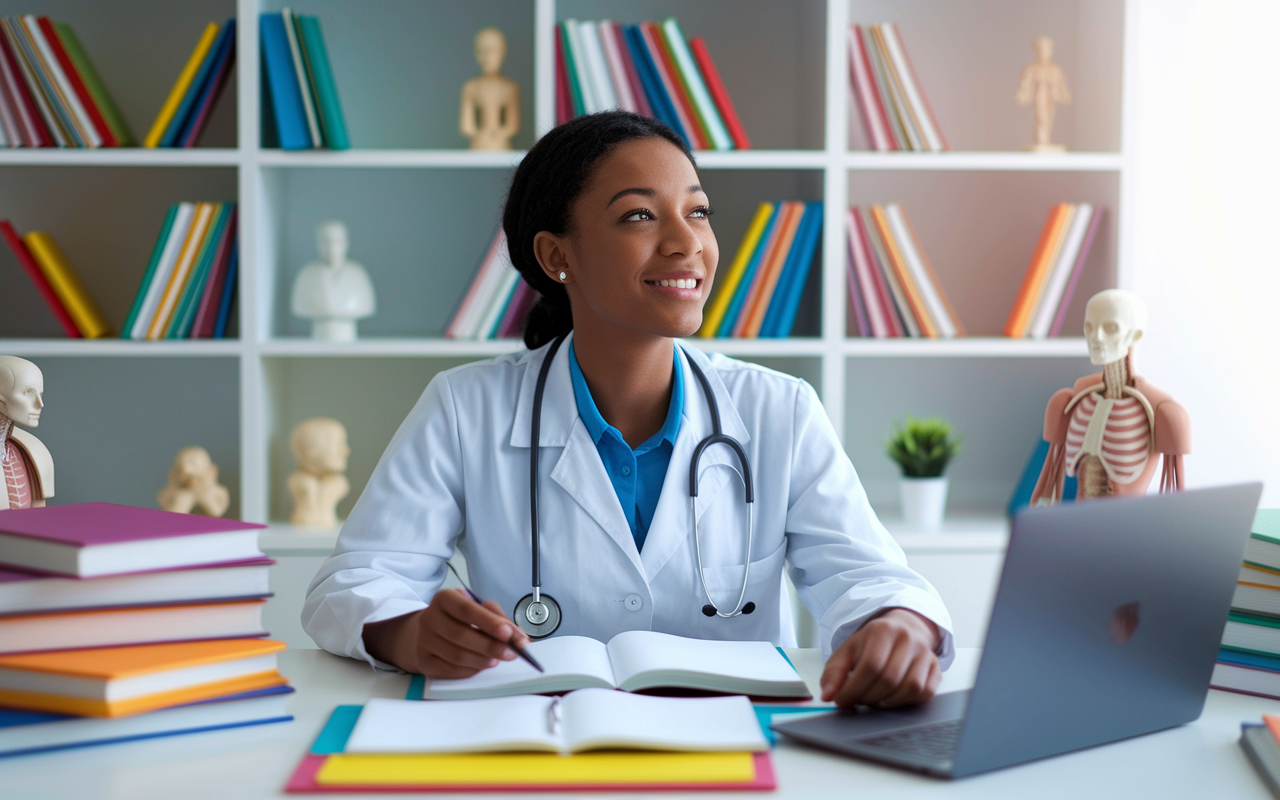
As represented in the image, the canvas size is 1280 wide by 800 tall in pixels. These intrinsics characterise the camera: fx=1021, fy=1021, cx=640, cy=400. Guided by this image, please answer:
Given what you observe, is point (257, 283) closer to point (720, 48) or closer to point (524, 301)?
point (524, 301)

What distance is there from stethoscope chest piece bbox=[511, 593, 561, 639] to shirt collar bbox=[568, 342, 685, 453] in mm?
241

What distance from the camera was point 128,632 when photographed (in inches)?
34.0

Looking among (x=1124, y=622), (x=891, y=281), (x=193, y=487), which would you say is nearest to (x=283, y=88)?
(x=193, y=487)

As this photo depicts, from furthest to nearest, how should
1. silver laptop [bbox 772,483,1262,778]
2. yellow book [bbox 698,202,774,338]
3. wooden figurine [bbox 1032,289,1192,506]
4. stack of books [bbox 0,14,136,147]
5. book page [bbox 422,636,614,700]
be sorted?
yellow book [bbox 698,202,774,338] → stack of books [bbox 0,14,136,147] → wooden figurine [bbox 1032,289,1192,506] → book page [bbox 422,636,614,700] → silver laptop [bbox 772,483,1262,778]

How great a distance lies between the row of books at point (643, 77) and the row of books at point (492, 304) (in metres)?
0.36

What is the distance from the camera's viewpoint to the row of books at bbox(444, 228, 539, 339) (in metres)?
2.35

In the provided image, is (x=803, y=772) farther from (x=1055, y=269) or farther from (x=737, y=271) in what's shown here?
(x=1055, y=269)

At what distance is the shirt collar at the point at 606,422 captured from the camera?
54.6 inches

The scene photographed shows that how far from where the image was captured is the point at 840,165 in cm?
231

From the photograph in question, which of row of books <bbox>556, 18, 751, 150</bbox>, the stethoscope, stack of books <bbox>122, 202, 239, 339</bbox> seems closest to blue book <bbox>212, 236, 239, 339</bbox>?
stack of books <bbox>122, 202, 239, 339</bbox>

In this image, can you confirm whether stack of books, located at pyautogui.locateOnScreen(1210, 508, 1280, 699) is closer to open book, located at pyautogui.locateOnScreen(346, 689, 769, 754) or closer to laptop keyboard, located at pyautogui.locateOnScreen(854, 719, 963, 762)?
laptop keyboard, located at pyautogui.locateOnScreen(854, 719, 963, 762)

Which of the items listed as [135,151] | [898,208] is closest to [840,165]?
[898,208]

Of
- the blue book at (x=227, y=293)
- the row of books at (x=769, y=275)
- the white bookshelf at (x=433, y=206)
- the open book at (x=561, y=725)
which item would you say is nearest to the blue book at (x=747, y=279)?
the row of books at (x=769, y=275)

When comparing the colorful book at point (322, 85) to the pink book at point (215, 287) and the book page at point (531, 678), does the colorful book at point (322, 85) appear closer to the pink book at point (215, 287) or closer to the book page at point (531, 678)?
the pink book at point (215, 287)
